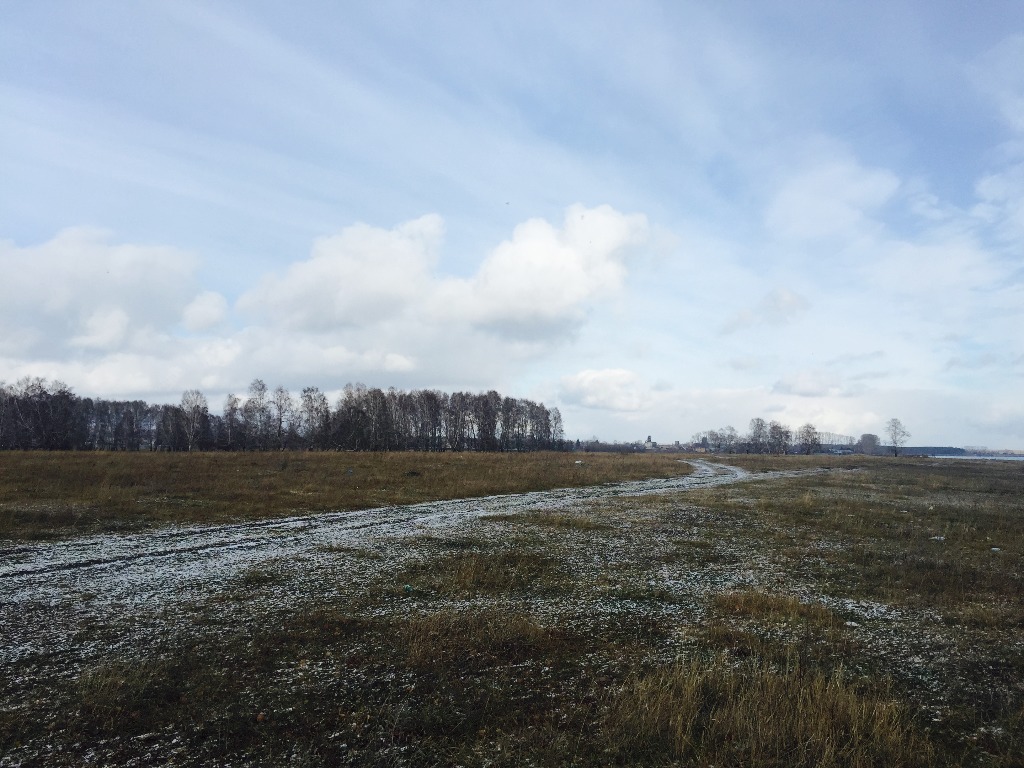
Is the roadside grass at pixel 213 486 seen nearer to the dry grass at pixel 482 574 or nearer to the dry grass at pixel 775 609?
the dry grass at pixel 482 574

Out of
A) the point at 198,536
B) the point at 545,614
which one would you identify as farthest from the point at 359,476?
the point at 545,614

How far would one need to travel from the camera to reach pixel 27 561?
1664 cm

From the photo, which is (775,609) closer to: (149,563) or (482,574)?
(482,574)

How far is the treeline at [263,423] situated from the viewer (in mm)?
95750

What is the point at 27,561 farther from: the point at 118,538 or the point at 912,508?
the point at 912,508

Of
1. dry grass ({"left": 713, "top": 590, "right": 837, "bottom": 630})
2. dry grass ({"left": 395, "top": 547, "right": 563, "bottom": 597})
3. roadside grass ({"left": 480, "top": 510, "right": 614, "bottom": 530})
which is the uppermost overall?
dry grass ({"left": 713, "top": 590, "right": 837, "bottom": 630})

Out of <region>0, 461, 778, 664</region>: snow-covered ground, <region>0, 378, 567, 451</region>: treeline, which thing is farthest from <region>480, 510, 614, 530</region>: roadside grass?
<region>0, 378, 567, 451</region>: treeline

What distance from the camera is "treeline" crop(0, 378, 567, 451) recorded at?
314 feet

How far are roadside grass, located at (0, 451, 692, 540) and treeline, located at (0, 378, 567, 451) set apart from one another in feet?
156

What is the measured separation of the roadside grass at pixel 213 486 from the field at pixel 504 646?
1.09 m

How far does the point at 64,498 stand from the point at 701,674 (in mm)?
33237

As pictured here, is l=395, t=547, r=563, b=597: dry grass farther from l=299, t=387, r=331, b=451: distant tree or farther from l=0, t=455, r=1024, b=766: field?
l=299, t=387, r=331, b=451: distant tree

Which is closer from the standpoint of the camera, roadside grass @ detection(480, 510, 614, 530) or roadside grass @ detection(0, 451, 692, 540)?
roadside grass @ detection(0, 451, 692, 540)

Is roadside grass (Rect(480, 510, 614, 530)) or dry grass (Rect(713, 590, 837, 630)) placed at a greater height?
dry grass (Rect(713, 590, 837, 630))
